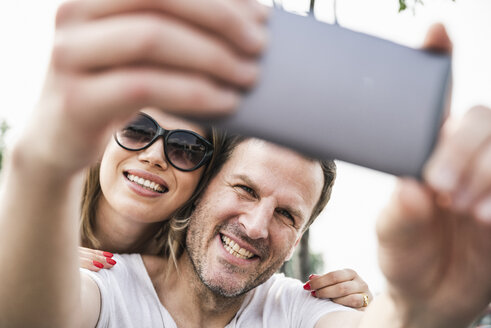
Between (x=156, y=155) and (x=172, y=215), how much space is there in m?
0.55

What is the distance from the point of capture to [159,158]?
2.91m

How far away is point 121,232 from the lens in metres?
3.14

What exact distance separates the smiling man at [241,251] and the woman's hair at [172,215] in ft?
0.25

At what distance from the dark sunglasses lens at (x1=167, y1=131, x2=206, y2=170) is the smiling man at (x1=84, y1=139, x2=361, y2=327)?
0.28 meters

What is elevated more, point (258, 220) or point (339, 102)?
point (339, 102)

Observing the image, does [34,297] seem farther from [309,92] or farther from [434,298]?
[434,298]

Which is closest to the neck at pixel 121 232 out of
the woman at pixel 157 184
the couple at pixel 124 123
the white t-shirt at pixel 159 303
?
the woman at pixel 157 184

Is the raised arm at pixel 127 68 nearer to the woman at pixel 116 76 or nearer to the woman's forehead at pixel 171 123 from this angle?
the woman at pixel 116 76

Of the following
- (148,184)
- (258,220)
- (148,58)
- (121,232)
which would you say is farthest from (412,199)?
(121,232)

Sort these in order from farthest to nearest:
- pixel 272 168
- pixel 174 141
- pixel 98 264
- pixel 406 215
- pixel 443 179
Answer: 1. pixel 272 168
2. pixel 174 141
3. pixel 98 264
4. pixel 406 215
5. pixel 443 179

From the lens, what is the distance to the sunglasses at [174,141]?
2.89 m

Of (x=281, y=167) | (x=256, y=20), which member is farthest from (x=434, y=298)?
(x=281, y=167)

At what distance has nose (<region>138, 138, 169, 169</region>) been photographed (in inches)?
115

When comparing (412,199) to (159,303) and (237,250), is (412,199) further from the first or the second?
(159,303)
